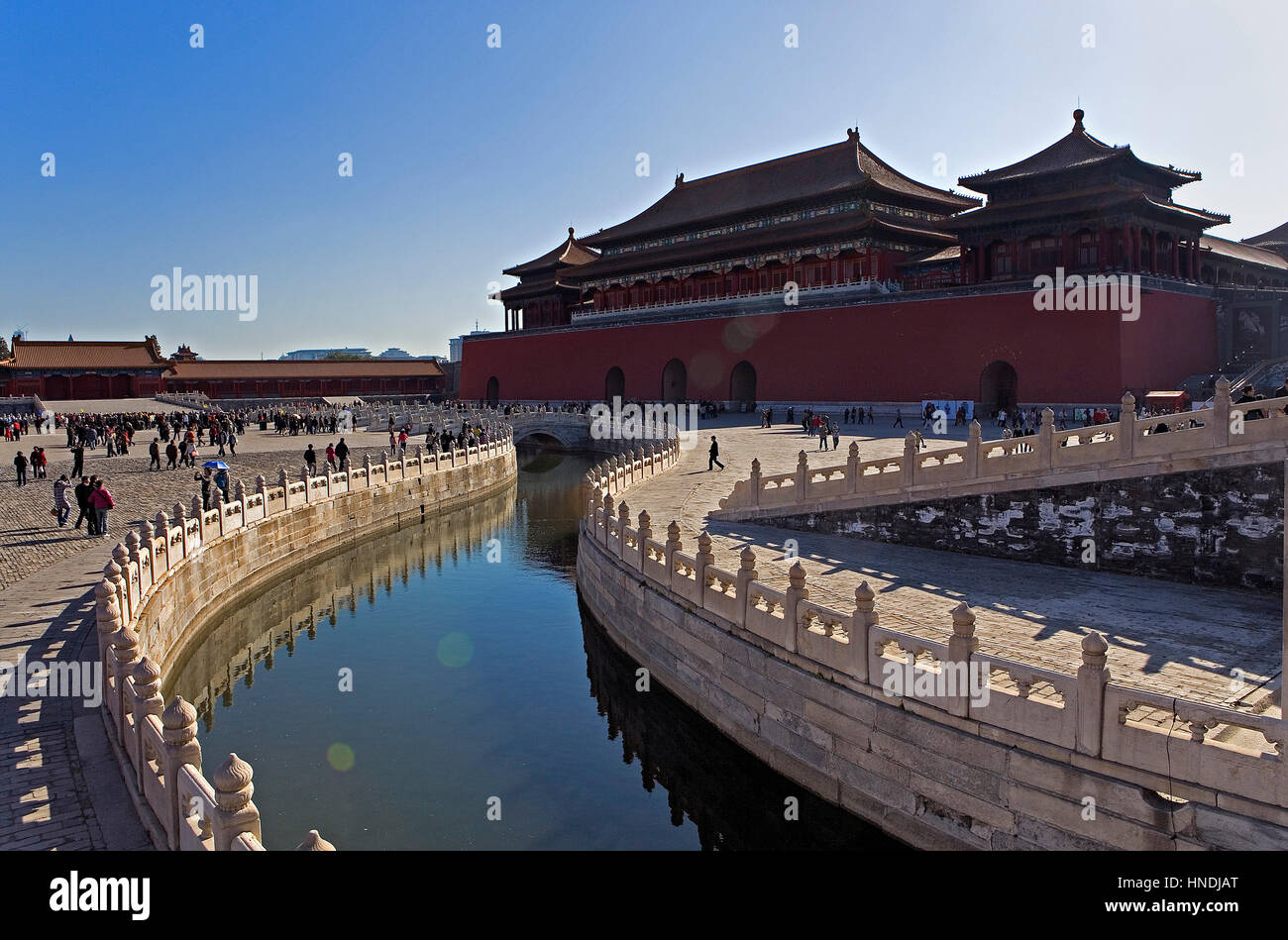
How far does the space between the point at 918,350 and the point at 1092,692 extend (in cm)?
2735

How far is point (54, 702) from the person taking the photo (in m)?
7.82

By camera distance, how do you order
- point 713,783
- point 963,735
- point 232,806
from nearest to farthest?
point 232,806, point 963,735, point 713,783

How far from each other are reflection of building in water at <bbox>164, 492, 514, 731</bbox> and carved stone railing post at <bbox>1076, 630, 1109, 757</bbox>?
9.94 meters

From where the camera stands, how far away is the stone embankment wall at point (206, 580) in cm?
511

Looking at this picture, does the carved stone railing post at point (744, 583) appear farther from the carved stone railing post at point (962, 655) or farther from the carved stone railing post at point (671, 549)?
the carved stone railing post at point (962, 655)

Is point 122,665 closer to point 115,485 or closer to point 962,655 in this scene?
point 962,655

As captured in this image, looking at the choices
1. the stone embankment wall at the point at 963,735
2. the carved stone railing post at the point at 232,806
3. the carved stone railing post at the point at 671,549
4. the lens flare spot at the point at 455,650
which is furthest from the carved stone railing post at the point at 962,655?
the lens flare spot at the point at 455,650

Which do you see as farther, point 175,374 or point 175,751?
point 175,374

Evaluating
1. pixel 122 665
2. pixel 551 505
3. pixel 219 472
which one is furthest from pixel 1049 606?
pixel 551 505

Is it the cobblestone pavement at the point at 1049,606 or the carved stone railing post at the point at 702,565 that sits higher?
the carved stone railing post at the point at 702,565

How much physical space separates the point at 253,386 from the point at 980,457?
55.4m

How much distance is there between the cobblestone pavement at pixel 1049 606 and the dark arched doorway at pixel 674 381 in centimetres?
2729

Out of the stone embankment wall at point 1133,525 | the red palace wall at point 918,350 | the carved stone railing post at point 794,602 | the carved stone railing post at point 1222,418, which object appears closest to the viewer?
the carved stone railing post at point 794,602

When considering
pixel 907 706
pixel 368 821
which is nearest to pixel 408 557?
pixel 368 821
